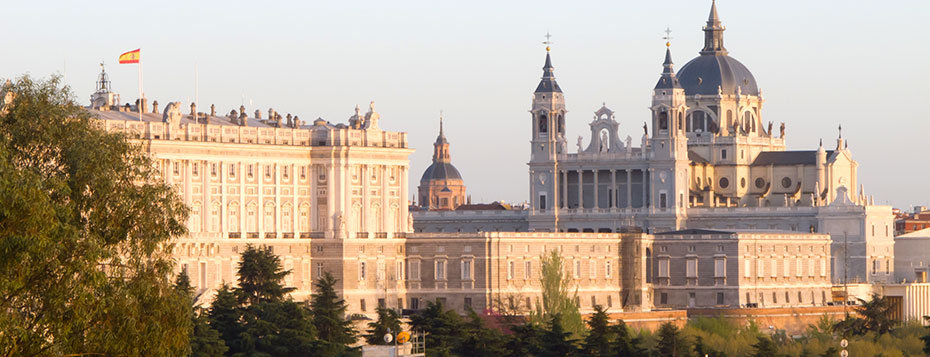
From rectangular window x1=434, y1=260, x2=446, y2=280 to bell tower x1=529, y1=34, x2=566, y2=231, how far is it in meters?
41.5

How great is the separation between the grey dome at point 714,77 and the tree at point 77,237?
5374 inches

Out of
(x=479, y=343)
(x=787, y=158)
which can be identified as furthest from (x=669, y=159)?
(x=479, y=343)

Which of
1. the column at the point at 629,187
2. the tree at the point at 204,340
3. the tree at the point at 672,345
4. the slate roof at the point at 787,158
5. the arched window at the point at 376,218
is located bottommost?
the tree at the point at 672,345

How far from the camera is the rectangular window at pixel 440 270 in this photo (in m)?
143

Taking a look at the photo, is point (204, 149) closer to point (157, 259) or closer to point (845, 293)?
point (845, 293)

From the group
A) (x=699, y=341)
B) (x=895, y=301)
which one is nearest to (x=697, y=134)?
(x=895, y=301)

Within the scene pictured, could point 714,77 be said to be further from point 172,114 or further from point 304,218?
point 172,114

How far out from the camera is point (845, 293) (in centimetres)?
16312

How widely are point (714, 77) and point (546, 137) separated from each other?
1765cm

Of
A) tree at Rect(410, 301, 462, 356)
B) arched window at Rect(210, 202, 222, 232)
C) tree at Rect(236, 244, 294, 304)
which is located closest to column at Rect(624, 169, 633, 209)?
arched window at Rect(210, 202, 222, 232)

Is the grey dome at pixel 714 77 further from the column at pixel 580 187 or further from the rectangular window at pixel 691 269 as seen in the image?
the rectangular window at pixel 691 269

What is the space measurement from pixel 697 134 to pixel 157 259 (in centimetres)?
13805

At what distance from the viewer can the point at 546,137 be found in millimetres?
186125

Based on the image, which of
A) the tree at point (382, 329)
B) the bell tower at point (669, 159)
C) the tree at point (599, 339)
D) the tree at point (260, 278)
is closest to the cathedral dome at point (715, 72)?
the bell tower at point (669, 159)
